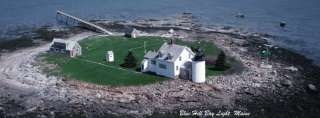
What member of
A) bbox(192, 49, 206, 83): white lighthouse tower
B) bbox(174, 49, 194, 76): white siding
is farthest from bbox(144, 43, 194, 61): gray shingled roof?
bbox(192, 49, 206, 83): white lighthouse tower

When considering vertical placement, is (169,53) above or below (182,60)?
above

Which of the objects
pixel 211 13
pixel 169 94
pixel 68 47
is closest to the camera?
pixel 169 94

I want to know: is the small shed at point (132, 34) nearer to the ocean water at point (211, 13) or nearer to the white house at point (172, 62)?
the ocean water at point (211, 13)

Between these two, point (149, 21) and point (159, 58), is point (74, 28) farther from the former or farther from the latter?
point (159, 58)

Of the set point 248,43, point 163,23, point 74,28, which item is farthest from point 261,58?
point 74,28

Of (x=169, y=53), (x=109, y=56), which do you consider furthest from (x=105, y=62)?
(x=169, y=53)

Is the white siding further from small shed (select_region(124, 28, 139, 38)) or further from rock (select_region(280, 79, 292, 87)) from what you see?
small shed (select_region(124, 28, 139, 38))

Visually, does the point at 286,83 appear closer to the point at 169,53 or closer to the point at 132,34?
the point at 169,53
